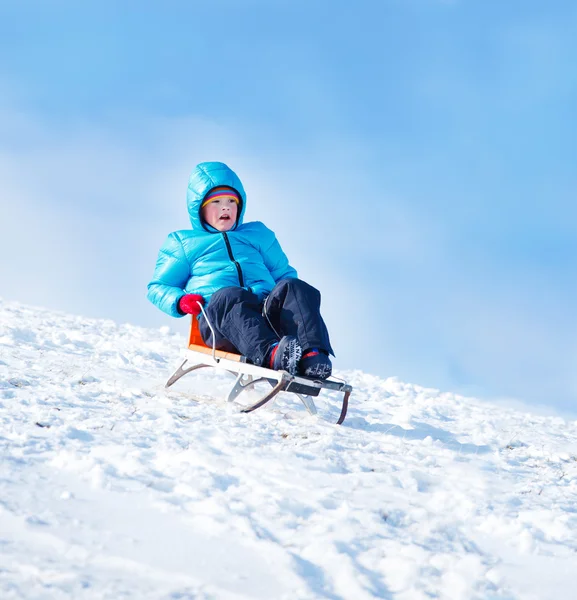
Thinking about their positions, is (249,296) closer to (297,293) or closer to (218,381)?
(297,293)

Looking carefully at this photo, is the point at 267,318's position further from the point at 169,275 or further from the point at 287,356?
the point at 169,275

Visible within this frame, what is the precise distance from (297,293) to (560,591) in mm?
2659

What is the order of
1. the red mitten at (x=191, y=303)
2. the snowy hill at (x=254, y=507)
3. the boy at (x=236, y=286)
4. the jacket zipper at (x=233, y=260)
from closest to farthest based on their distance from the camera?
1. the snowy hill at (x=254, y=507)
2. the boy at (x=236, y=286)
3. the red mitten at (x=191, y=303)
4. the jacket zipper at (x=233, y=260)

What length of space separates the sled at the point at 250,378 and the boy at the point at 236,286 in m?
0.08

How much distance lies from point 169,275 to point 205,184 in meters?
0.92

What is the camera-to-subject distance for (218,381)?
6.05 meters

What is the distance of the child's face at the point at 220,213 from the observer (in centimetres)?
540

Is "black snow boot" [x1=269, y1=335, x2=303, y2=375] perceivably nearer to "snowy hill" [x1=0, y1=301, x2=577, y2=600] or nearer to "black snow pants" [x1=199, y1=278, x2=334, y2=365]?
"black snow pants" [x1=199, y1=278, x2=334, y2=365]

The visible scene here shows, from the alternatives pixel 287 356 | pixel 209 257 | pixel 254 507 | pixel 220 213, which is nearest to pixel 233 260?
pixel 209 257

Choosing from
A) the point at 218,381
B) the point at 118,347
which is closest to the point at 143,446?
the point at 218,381

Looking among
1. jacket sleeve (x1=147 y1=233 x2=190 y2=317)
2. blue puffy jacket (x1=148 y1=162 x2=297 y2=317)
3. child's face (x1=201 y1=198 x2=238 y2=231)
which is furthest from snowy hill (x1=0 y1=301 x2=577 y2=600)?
child's face (x1=201 y1=198 x2=238 y2=231)

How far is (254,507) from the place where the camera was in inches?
90.8

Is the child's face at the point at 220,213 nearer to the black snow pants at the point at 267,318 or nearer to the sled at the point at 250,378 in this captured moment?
the sled at the point at 250,378

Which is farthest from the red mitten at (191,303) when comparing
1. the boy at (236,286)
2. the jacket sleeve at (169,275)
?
the jacket sleeve at (169,275)
